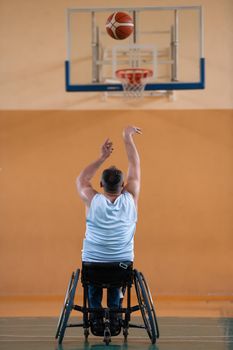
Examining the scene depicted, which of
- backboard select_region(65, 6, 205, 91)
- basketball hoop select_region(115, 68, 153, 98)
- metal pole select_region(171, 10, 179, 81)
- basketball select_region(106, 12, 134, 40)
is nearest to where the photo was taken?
basketball select_region(106, 12, 134, 40)

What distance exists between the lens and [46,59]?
12.4m

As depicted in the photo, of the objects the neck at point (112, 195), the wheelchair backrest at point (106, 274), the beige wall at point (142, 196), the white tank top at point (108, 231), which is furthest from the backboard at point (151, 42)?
the wheelchair backrest at point (106, 274)

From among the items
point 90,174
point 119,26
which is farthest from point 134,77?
point 90,174

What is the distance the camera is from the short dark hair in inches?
287

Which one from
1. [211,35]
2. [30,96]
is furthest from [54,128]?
[211,35]

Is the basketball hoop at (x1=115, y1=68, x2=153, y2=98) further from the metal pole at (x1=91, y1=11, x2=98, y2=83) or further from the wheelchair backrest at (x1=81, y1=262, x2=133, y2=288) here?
the wheelchair backrest at (x1=81, y1=262, x2=133, y2=288)

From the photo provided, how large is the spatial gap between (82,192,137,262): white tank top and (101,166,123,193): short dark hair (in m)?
0.13

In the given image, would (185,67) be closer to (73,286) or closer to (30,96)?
(30,96)

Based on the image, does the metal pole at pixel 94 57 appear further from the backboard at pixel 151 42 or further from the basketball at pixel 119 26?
the basketball at pixel 119 26

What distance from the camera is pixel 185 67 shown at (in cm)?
1224

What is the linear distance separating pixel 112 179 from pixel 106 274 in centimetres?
89

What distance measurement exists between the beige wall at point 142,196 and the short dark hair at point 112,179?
4.95 meters

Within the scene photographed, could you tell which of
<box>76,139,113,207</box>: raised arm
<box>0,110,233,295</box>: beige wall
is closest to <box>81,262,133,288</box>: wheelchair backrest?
<box>76,139,113,207</box>: raised arm

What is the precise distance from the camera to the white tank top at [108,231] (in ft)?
23.6
